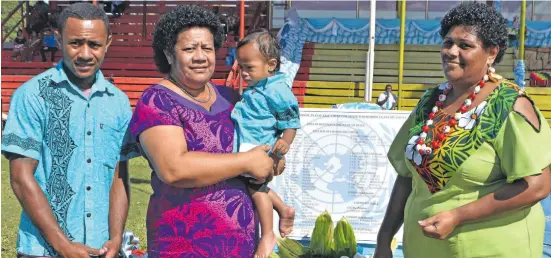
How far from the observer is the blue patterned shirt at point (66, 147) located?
2.59 meters

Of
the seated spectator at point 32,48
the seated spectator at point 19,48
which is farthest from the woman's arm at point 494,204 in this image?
the seated spectator at point 19,48

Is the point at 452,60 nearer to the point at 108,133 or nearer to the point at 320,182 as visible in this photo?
the point at 108,133

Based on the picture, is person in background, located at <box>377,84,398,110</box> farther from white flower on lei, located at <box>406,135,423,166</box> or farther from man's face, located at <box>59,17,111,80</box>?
man's face, located at <box>59,17,111,80</box>

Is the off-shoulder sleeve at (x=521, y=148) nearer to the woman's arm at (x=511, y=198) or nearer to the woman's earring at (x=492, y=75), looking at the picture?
the woman's arm at (x=511, y=198)

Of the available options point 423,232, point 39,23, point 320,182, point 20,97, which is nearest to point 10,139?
point 20,97

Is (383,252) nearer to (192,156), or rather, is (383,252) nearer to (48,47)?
(192,156)

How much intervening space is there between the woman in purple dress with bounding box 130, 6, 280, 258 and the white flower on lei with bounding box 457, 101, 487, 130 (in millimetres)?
729

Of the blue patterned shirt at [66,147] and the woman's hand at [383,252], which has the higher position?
the blue patterned shirt at [66,147]

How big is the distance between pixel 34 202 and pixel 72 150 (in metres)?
0.24

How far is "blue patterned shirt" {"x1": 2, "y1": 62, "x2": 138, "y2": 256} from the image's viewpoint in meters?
2.59

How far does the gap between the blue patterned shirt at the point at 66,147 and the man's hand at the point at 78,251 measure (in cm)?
3

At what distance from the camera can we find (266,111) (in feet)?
10.0

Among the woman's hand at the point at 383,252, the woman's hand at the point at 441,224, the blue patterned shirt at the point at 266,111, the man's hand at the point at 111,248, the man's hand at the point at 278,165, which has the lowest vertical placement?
the woman's hand at the point at 383,252

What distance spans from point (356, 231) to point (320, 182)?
0.44 m
